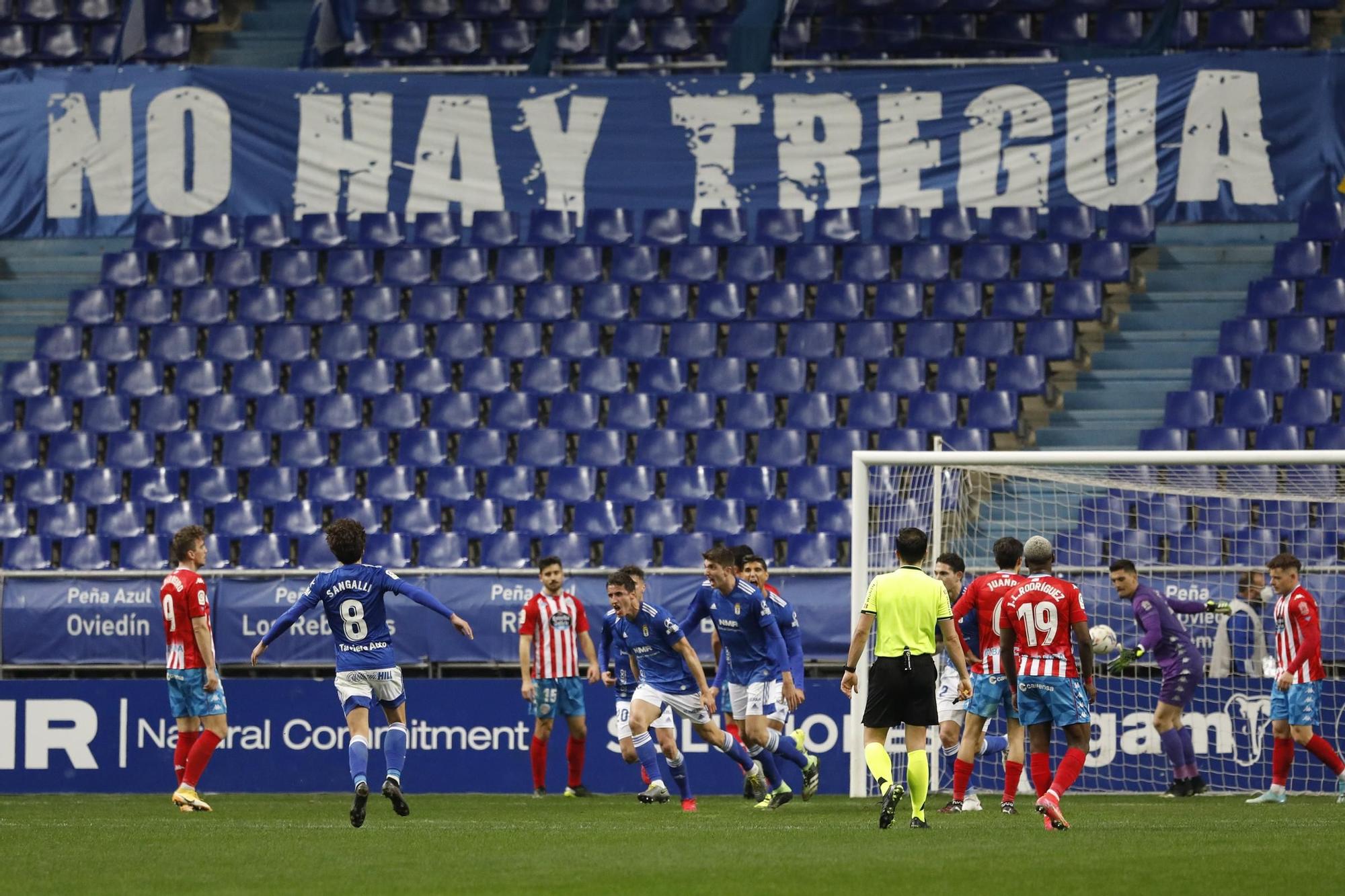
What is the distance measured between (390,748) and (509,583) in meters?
5.57

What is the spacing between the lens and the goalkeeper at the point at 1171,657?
1614 cm

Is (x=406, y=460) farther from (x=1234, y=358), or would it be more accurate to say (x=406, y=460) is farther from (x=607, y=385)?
(x=1234, y=358)

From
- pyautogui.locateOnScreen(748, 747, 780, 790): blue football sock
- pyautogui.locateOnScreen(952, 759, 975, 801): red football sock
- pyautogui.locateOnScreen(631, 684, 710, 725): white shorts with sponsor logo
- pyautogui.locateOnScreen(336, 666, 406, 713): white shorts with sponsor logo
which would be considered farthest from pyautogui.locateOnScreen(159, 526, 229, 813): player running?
pyautogui.locateOnScreen(952, 759, 975, 801): red football sock

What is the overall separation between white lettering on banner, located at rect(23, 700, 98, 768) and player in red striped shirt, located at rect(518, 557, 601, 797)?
4.42m

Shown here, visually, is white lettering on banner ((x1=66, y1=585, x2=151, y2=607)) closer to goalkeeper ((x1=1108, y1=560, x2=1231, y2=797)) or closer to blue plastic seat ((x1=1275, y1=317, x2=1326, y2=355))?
goalkeeper ((x1=1108, y1=560, x2=1231, y2=797))

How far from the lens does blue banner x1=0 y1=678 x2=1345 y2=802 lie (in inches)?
709

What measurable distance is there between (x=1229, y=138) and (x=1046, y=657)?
12.7 meters

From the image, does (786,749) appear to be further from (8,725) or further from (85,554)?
(85,554)

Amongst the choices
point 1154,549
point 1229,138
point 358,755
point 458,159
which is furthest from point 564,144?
point 358,755

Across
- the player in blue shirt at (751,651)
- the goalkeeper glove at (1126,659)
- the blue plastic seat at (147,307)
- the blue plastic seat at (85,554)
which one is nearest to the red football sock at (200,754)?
the player in blue shirt at (751,651)

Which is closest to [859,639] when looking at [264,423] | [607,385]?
[607,385]

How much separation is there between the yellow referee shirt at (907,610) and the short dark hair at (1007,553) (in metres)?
1.02

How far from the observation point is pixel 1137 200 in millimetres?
23547

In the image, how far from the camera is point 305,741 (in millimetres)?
18219
